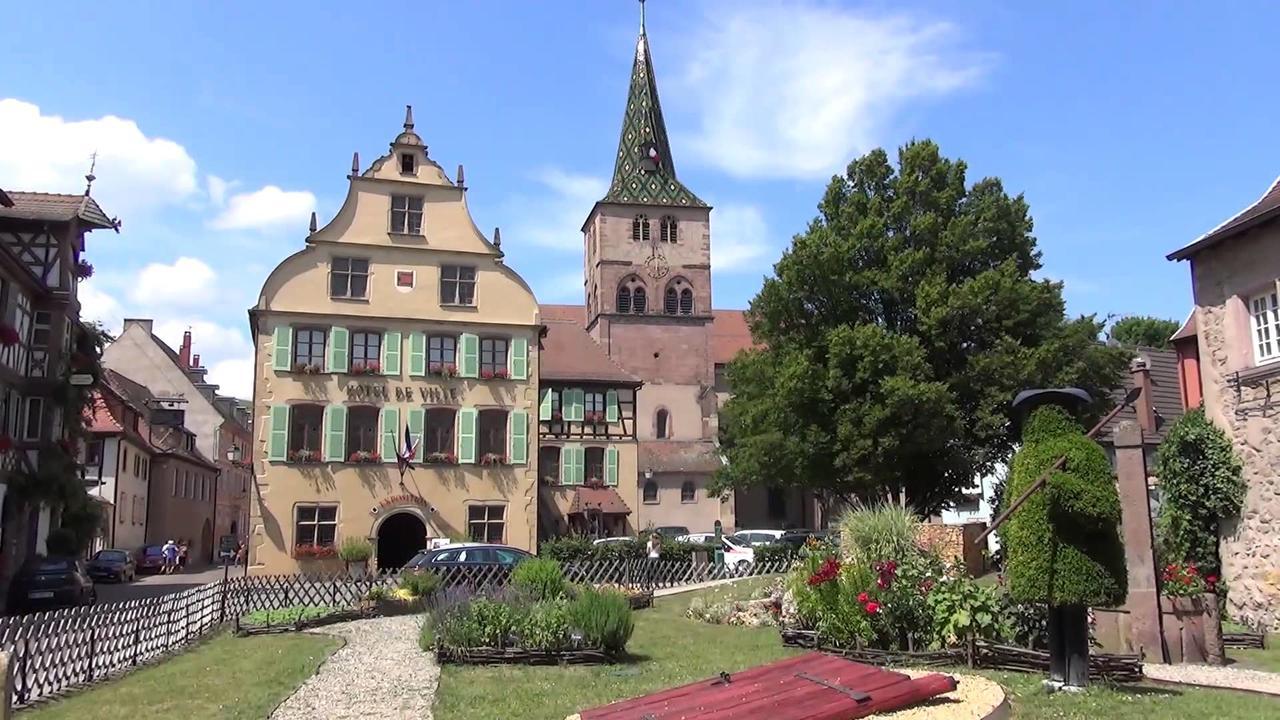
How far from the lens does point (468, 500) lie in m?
36.2

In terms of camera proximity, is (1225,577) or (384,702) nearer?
(384,702)

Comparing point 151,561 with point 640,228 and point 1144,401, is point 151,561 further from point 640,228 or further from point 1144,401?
point 1144,401

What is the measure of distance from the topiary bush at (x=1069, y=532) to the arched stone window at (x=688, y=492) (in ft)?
154

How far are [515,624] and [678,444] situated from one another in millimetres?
47129

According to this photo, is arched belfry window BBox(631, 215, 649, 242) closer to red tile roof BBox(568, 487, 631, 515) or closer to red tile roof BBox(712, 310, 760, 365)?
red tile roof BBox(712, 310, 760, 365)

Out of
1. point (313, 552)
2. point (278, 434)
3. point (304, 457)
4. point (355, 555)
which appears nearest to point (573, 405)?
point (304, 457)

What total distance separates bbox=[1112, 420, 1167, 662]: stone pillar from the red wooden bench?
6988 mm

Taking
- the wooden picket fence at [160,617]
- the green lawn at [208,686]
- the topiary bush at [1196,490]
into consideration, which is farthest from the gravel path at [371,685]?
the topiary bush at [1196,490]

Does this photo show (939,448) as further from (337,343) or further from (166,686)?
(166,686)

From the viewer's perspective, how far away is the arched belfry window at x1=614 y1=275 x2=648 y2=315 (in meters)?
64.4

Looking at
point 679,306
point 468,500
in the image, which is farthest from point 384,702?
point 679,306

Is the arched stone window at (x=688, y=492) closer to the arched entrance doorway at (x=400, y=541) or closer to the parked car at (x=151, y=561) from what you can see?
the arched entrance doorway at (x=400, y=541)

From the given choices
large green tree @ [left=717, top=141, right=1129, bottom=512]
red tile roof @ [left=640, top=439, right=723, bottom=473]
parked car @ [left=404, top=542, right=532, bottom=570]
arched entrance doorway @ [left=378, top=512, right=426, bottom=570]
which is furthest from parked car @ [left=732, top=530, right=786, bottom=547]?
parked car @ [left=404, top=542, right=532, bottom=570]

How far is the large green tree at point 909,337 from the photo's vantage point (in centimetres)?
3045
